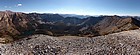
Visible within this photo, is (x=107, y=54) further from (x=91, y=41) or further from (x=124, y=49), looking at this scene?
(x=91, y=41)

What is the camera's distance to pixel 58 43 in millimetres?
48000

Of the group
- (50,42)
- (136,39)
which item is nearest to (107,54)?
(136,39)

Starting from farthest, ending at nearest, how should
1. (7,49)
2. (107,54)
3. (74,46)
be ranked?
(74,46) → (7,49) → (107,54)

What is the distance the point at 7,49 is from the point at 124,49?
24208 millimetres

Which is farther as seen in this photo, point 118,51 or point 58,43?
point 58,43

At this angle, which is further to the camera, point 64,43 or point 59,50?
point 64,43

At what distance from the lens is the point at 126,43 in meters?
44.2

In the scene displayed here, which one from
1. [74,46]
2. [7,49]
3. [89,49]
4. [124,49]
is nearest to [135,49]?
[124,49]

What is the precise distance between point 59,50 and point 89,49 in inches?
254

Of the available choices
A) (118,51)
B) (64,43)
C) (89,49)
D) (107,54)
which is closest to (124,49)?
(118,51)

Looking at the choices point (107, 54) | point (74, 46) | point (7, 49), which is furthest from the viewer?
point (74, 46)

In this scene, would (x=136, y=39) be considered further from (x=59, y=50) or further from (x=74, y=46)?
(x=59, y=50)

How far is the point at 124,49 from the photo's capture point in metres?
40.5

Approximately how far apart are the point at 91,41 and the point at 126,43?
8.44 m
